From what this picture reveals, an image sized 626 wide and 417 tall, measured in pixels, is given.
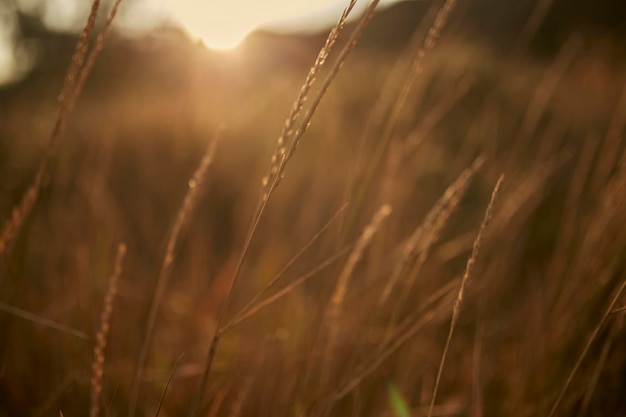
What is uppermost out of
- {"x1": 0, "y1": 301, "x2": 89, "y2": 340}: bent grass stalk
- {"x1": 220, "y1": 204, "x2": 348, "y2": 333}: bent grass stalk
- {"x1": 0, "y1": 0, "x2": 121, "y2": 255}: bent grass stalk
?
{"x1": 0, "y1": 0, "x2": 121, "y2": 255}: bent grass stalk

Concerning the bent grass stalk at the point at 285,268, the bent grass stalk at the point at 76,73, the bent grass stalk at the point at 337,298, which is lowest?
the bent grass stalk at the point at 337,298

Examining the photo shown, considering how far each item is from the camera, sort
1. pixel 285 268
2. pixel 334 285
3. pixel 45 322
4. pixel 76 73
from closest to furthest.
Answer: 1. pixel 285 268
2. pixel 76 73
3. pixel 45 322
4. pixel 334 285

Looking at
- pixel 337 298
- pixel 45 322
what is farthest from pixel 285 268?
pixel 45 322

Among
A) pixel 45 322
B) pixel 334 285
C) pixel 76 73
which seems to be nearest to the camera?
pixel 76 73

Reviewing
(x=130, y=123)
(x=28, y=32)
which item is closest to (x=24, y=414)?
(x=130, y=123)

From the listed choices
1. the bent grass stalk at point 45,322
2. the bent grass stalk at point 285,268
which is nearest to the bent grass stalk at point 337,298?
the bent grass stalk at point 285,268

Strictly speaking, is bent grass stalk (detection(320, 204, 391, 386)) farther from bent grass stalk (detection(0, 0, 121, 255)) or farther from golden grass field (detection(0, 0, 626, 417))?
bent grass stalk (detection(0, 0, 121, 255))

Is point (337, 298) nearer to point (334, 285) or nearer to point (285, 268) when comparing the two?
point (334, 285)

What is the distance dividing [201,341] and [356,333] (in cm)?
42

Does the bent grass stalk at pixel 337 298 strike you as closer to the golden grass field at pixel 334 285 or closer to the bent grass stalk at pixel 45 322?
the golden grass field at pixel 334 285

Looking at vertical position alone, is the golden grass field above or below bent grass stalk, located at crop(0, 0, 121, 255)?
below

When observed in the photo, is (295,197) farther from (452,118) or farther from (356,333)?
(452,118)

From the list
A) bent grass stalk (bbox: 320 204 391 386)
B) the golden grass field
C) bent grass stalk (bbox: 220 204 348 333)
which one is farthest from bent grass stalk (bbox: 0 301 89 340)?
bent grass stalk (bbox: 320 204 391 386)

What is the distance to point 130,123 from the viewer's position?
4.68 m
